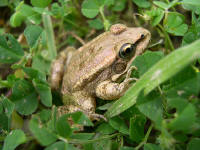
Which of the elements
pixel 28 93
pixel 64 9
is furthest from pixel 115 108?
pixel 64 9

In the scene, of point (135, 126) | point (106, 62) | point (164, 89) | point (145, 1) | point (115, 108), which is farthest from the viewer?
point (145, 1)

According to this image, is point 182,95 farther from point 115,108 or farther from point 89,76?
point 89,76

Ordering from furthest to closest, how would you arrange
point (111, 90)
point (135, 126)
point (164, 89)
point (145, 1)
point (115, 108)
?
point (145, 1) → point (111, 90) → point (115, 108) → point (135, 126) → point (164, 89)

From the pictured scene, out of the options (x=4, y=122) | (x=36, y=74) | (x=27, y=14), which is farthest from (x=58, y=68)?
(x=4, y=122)

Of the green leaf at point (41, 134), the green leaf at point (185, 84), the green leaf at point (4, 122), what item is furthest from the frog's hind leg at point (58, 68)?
the green leaf at point (185, 84)

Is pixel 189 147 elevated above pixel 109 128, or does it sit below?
above

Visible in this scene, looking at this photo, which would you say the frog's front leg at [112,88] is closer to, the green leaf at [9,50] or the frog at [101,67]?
the frog at [101,67]

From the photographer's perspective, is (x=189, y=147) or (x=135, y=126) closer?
(x=189, y=147)

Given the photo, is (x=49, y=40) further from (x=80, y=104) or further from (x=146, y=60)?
(x=146, y=60)
